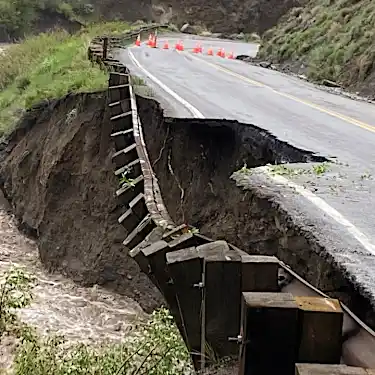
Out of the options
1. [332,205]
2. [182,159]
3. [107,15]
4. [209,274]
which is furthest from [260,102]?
[107,15]

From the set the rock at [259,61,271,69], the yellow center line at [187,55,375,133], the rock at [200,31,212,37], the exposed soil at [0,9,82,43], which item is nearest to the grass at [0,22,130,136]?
the yellow center line at [187,55,375,133]

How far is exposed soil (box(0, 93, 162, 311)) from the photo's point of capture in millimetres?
11609

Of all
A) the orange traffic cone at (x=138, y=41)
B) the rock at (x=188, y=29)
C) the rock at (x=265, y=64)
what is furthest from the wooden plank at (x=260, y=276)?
the rock at (x=188, y=29)

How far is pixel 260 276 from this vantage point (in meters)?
2.86

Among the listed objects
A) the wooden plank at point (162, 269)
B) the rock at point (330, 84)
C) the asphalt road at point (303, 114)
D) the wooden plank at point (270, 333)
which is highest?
the wooden plank at point (270, 333)

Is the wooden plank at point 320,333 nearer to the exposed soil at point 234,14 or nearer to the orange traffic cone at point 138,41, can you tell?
the orange traffic cone at point 138,41

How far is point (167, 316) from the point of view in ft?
16.3

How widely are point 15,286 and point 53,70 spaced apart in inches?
521

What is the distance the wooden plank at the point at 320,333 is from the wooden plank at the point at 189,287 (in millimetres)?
770

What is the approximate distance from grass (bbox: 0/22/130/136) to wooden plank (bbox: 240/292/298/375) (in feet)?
39.3

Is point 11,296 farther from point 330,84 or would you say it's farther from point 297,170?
point 330,84

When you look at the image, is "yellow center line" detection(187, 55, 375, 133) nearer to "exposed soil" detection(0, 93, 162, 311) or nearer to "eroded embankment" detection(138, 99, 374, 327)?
"eroded embankment" detection(138, 99, 374, 327)

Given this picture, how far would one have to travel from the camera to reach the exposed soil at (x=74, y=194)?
11609mm

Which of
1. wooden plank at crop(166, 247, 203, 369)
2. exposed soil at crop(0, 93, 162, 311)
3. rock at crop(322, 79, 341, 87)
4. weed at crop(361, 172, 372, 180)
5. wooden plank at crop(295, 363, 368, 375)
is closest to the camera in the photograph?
wooden plank at crop(295, 363, 368, 375)
